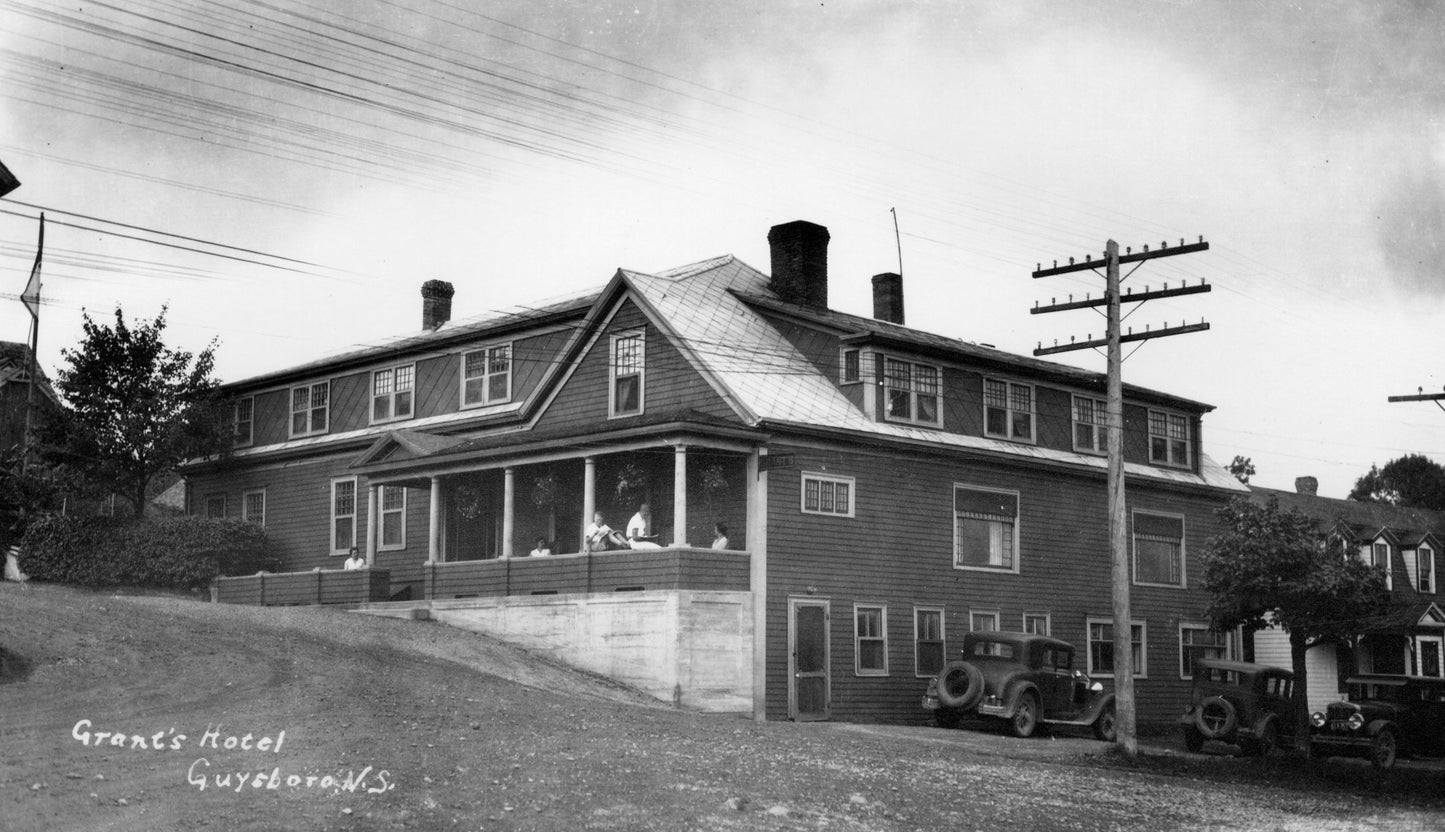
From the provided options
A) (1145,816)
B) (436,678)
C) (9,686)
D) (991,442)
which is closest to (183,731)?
(9,686)

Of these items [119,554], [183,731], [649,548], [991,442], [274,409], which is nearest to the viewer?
[183,731]

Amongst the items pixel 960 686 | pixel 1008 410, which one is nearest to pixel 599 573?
pixel 960 686

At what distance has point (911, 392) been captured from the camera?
106 feet

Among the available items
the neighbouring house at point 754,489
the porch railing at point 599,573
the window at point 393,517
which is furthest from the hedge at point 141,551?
the porch railing at point 599,573

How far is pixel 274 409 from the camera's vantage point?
42.3 m

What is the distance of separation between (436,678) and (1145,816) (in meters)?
10.4

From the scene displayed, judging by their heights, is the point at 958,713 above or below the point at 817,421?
below

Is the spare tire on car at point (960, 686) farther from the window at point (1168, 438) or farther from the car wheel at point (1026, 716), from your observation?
the window at point (1168, 438)

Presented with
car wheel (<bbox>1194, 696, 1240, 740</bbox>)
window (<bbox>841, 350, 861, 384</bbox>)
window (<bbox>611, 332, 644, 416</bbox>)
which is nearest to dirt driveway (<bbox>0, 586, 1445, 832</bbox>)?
car wheel (<bbox>1194, 696, 1240, 740</bbox>)

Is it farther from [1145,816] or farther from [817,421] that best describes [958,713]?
[1145,816]

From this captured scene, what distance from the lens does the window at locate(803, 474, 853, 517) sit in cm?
2912

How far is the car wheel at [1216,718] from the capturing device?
28906 mm

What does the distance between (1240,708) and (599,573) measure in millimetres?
12855

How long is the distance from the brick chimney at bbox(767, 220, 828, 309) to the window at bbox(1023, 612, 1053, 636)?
27.9 feet
